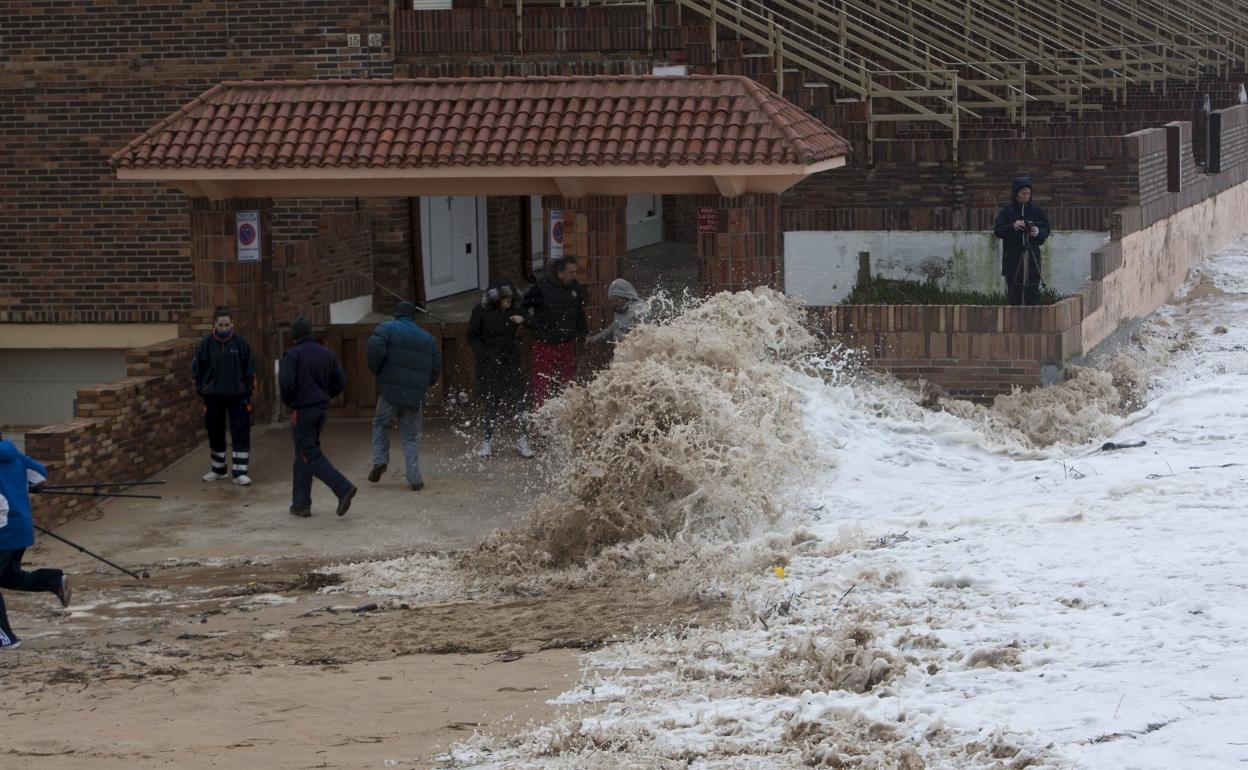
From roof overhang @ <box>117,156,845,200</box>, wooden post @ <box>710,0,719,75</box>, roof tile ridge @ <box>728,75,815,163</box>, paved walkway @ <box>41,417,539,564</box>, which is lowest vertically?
paved walkway @ <box>41,417,539,564</box>

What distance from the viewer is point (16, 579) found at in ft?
36.7

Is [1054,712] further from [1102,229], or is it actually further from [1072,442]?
[1102,229]

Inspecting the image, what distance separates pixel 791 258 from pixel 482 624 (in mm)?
11747

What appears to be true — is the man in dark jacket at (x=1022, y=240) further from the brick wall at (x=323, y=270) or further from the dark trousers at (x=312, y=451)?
the dark trousers at (x=312, y=451)

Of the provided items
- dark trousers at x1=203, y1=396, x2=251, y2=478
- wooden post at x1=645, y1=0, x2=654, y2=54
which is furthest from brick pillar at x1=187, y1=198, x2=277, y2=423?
wooden post at x1=645, y1=0, x2=654, y2=54

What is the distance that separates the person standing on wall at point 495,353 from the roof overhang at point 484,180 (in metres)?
1.06

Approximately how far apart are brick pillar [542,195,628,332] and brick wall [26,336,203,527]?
3.66m

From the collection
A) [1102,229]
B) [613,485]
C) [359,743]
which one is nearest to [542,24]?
[1102,229]

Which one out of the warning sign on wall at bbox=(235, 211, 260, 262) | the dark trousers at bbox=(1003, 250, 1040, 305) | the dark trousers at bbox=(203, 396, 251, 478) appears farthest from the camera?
the dark trousers at bbox=(1003, 250, 1040, 305)

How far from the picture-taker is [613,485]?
12906 millimetres

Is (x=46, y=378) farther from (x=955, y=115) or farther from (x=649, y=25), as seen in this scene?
(x=955, y=115)

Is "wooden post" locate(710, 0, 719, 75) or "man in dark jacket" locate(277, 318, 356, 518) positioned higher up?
"wooden post" locate(710, 0, 719, 75)

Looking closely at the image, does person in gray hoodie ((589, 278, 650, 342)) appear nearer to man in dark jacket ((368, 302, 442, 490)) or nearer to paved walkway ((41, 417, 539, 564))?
paved walkway ((41, 417, 539, 564))

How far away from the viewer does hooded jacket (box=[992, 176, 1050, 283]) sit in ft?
60.8
